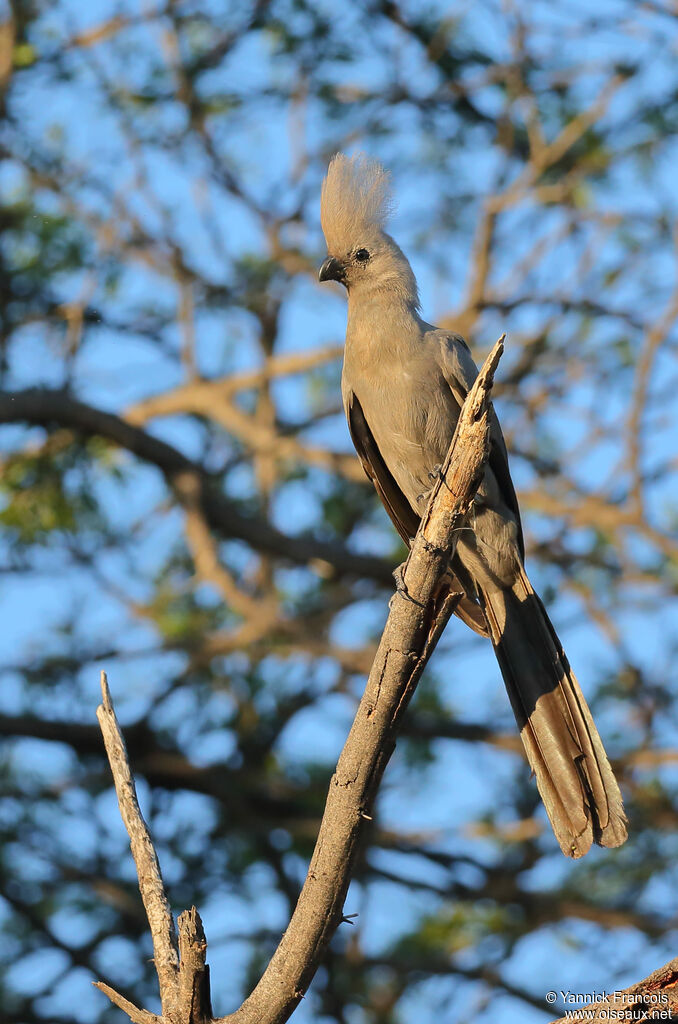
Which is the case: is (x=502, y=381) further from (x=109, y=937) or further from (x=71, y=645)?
(x=109, y=937)

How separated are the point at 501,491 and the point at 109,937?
3.32 meters

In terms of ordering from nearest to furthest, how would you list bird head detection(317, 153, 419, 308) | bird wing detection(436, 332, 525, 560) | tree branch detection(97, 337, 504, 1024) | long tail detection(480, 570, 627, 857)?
1. tree branch detection(97, 337, 504, 1024)
2. long tail detection(480, 570, 627, 857)
3. bird wing detection(436, 332, 525, 560)
4. bird head detection(317, 153, 419, 308)

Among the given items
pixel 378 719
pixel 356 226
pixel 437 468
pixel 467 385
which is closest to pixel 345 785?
pixel 378 719

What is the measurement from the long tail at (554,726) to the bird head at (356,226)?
139 centimetres

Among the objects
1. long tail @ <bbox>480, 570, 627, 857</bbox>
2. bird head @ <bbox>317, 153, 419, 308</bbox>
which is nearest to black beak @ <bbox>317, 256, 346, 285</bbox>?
bird head @ <bbox>317, 153, 419, 308</bbox>

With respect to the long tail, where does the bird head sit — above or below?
above

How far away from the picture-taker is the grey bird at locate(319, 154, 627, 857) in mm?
3377

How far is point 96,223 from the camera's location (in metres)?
6.93

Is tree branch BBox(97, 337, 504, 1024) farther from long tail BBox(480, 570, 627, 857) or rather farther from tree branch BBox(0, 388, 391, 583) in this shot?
tree branch BBox(0, 388, 391, 583)

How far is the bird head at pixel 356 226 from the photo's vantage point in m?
4.51

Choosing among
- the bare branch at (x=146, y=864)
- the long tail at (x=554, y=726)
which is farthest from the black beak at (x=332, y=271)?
the bare branch at (x=146, y=864)

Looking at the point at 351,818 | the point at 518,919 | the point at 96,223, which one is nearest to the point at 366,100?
the point at 96,223

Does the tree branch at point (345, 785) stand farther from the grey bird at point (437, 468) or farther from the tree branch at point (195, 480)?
the tree branch at point (195, 480)

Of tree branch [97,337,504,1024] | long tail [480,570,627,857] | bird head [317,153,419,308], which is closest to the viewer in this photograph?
tree branch [97,337,504,1024]
